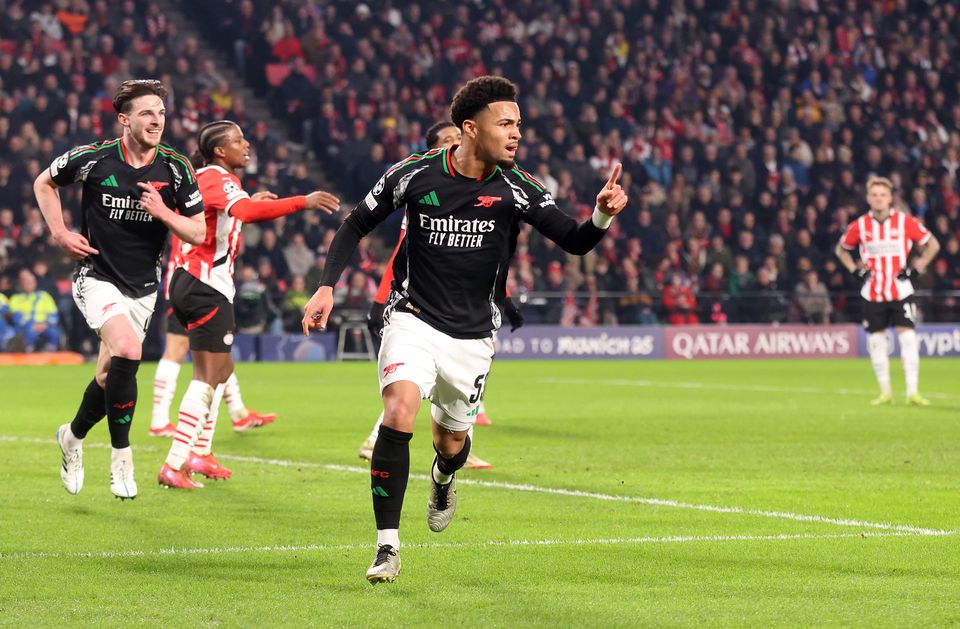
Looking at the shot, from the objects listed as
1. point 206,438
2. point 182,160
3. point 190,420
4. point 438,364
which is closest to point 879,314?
point 206,438

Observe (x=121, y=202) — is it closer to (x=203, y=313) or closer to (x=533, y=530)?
(x=203, y=313)

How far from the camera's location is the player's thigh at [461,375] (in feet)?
22.5

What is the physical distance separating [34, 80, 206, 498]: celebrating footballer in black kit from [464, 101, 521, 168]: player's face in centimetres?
232

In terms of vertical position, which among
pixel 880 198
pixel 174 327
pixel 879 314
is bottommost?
pixel 174 327

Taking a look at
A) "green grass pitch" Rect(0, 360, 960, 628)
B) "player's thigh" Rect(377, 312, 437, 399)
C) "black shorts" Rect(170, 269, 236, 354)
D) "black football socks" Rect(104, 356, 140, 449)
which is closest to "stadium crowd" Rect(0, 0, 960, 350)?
"green grass pitch" Rect(0, 360, 960, 628)

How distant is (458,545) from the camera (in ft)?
23.4

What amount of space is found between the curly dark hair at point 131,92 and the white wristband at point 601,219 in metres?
3.21

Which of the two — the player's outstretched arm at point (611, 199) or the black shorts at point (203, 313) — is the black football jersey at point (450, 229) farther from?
the black shorts at point (203, 313)

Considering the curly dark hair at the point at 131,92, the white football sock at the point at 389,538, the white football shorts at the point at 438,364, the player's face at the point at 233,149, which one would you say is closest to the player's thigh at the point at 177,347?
the player's face at the point at 233,149

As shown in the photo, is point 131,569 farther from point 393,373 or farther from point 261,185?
point 261,185

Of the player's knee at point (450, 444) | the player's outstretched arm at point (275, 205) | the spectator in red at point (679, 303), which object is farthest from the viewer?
the spectator in red at point (679, 303)

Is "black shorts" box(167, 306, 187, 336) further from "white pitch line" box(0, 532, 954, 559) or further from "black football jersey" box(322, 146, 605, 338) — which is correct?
"black football jersey" box(322, 146, 605, 338)

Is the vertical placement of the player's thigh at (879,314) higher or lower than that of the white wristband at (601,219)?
lower

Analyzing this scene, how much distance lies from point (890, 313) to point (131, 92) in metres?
11.2
